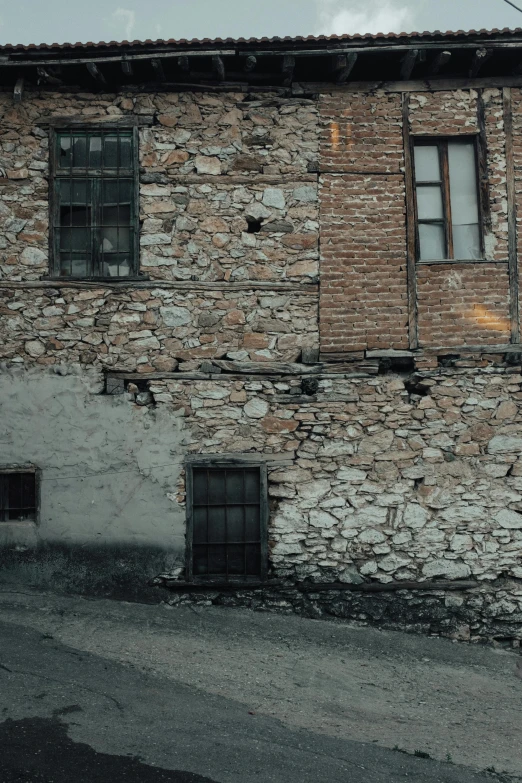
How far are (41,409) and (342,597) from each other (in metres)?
4.13

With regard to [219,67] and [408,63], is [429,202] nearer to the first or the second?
[408,63]

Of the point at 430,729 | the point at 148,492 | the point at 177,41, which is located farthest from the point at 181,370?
the point at 430,729

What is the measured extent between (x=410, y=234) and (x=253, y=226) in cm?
188

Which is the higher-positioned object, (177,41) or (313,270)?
(177,41)

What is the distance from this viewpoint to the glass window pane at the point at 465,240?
323 inches

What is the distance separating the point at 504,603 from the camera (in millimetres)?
7832

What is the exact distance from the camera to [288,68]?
798 cm

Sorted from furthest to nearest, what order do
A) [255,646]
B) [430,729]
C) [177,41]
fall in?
[177,41] → [255,646] → [430,729]

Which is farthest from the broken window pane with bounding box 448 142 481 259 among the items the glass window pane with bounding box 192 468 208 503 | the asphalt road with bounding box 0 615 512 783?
the asphalt road with bounding box 0 615 512 783

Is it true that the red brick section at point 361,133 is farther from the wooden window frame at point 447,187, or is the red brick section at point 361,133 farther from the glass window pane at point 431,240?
the glass window pane at point 431,240

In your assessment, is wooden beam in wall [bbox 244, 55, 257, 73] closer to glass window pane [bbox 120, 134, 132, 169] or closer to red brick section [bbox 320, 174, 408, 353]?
red brick section [bbox 320, 174, 408, 353]

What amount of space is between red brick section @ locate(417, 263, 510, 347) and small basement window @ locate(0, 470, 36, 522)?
16.2 ft

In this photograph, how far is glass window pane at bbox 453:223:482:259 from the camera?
26.9 ft

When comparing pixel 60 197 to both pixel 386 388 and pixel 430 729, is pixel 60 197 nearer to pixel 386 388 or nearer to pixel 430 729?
pixel 386 388
